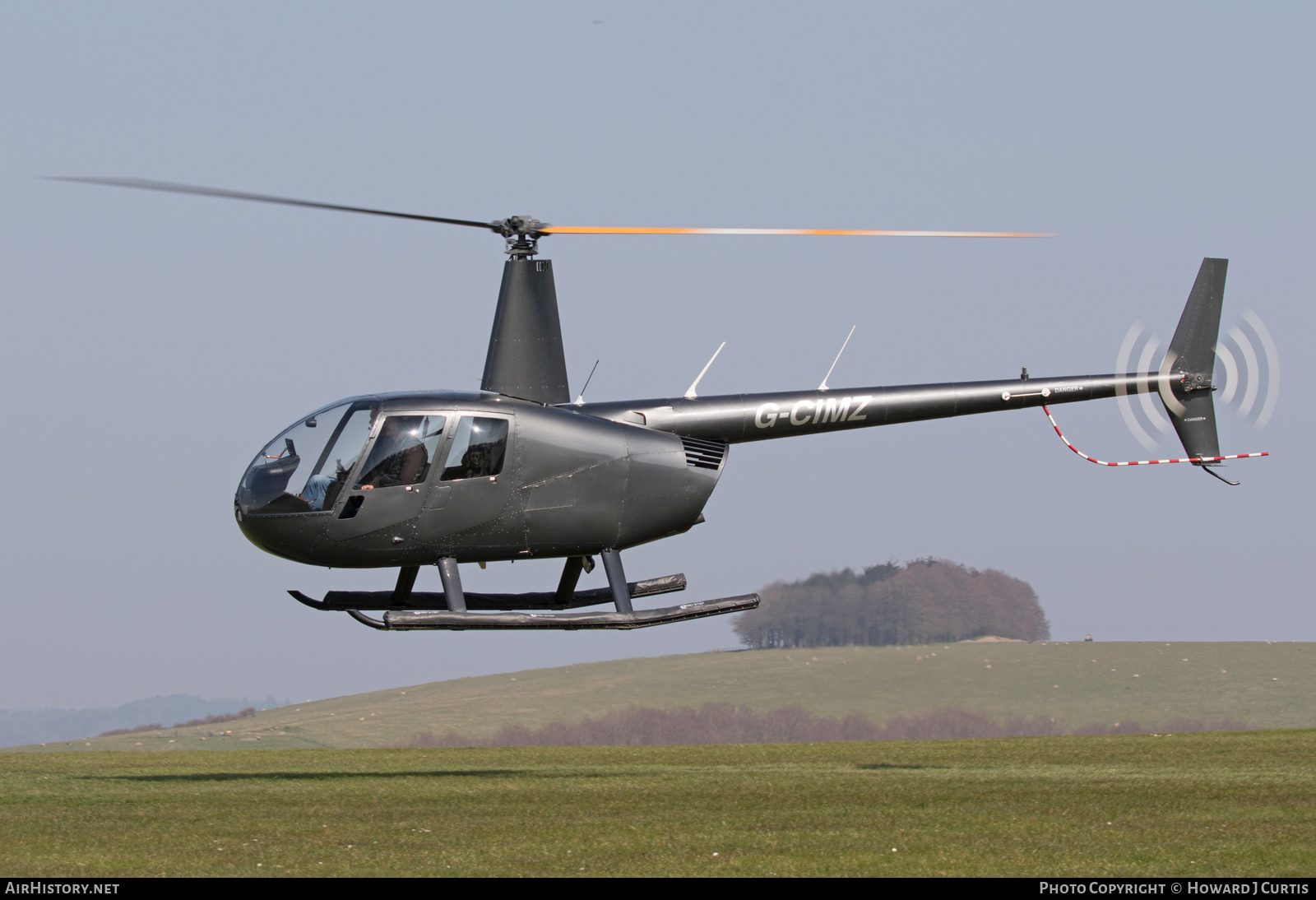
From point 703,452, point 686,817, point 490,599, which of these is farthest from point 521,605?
point 686,817

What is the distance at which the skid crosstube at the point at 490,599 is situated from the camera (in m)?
16.5

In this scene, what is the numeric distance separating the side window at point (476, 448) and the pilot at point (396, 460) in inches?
13.1

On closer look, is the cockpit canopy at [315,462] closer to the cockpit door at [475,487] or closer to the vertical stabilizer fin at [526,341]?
the cockpit door at [475,487]

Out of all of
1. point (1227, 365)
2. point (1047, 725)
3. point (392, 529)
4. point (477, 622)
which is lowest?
point (1047, 725)

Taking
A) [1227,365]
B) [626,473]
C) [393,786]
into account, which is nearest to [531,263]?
[626,473]

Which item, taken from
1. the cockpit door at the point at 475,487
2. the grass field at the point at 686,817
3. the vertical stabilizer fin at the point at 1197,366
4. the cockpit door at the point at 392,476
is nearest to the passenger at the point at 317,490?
the cockpit door at the point at 392,476

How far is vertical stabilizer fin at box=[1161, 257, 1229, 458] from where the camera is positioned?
21141 millimetres

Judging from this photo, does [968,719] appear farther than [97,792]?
Yes

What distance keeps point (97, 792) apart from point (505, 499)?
593cm

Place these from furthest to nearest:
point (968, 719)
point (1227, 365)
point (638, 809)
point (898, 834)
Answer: point (968, 719) < point (1227, 365) < point (638, 809) < point (898, 834)

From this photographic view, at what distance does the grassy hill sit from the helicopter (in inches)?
1843

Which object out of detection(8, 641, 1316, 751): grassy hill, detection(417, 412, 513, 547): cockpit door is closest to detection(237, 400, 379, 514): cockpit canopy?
detection(417, 412, 513, 547): cockpit door

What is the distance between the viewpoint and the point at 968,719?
63.9m
